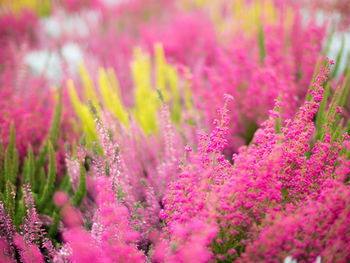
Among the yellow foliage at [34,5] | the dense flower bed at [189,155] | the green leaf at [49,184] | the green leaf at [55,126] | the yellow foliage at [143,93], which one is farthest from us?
the yellow foliage at [34,5]

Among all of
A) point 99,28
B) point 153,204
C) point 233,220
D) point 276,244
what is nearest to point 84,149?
point 153,204

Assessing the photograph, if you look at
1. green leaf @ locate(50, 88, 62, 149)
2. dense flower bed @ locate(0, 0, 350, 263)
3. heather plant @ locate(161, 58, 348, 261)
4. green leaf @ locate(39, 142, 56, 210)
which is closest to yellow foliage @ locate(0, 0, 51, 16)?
dense flower bed @ locate(0, 0, 350, 263)

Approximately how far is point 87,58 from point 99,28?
42.9 inches

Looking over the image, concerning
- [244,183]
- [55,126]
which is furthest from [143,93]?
[244,183]

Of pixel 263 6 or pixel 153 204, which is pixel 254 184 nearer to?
pixel 153 204

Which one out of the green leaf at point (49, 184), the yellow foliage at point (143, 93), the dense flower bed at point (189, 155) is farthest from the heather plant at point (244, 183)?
the yellow foliage at point (143, 93)

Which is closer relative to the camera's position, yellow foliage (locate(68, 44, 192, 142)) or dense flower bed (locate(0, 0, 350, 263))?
dense flower bed (locate(0, 0, 350, 263))

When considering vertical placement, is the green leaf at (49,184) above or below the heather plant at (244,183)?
above

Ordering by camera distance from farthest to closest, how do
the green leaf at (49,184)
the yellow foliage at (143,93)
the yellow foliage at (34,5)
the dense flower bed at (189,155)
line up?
the yellow foliage at (34,5), the yellow foliage at (143,93), the green leaf at (49,184), the dense flower bed at (189,155)

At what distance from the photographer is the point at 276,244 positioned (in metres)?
0.60

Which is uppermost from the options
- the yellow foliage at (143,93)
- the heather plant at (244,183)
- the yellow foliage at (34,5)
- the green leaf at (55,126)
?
the yellow foliage at (34,5)

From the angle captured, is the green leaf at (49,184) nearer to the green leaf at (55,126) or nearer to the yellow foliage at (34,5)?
the green leaf at (55,126)

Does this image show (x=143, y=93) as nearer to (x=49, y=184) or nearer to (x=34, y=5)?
(x=49, y=184)

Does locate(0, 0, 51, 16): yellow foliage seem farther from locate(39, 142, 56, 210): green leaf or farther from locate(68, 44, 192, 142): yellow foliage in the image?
locate(39, 142, 56, 210): green leaf
